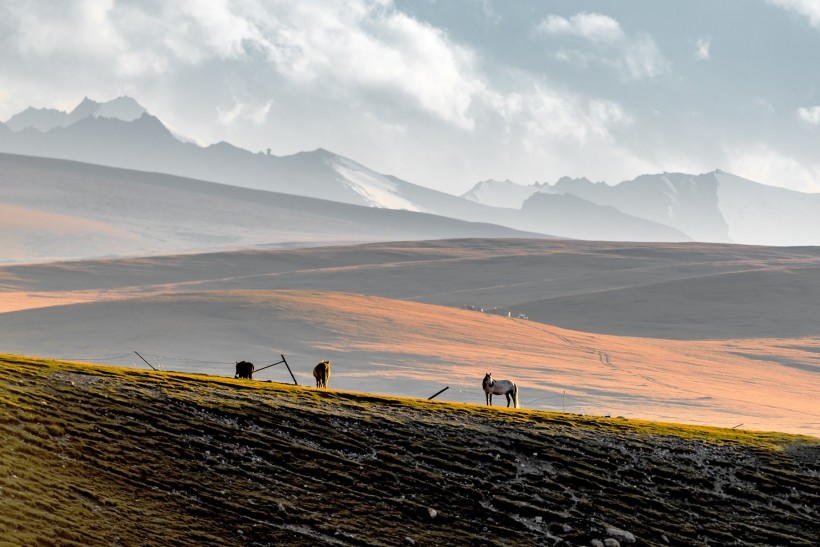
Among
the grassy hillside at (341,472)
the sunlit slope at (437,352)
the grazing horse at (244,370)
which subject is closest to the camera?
the grassy hillside at (341,472)

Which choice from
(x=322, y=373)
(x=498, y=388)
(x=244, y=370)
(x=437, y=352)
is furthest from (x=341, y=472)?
(x=437, y=352)

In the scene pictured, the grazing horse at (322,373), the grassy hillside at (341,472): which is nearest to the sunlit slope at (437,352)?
the grazing horse at (322,373)

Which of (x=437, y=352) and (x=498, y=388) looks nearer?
(x=498, y=388)

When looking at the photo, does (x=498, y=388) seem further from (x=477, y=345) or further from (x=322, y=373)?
(x=477, y=345)

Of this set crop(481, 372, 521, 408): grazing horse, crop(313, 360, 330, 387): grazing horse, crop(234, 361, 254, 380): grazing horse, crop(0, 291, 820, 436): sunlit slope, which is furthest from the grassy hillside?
crop(0, 291, 820, 436): sunlit slope

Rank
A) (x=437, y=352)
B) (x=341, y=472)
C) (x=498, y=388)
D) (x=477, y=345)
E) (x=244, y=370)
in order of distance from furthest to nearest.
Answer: (x=477, y=345) → (x=437, y=352) → (x=244, y=370) → (x=498, y=388) → (x=341, y=472)

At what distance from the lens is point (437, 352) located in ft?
365

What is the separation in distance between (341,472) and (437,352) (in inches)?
3451

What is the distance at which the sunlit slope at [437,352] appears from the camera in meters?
91.0

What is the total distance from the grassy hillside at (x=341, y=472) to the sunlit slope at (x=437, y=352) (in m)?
53.9

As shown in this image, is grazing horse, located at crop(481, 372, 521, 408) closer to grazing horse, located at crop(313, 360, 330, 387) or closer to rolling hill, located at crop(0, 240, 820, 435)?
grazing horse, located at crop(313, 360, 330, 387)

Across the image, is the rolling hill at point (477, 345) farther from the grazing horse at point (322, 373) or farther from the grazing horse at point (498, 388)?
the grazing horse at point (322, 373)

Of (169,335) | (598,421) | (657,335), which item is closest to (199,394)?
(598,421)

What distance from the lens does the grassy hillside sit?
2023 cm
